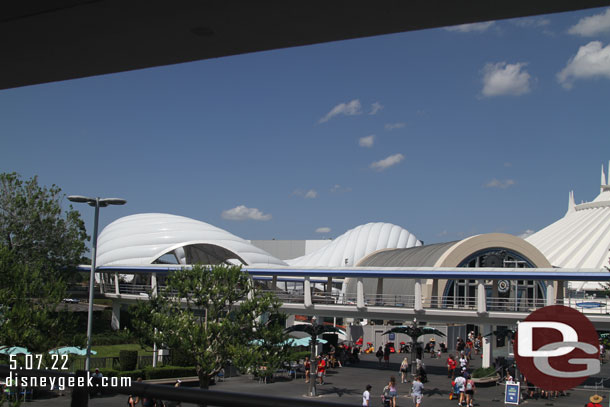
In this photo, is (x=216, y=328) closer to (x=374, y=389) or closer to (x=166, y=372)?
(x=166, y=372)

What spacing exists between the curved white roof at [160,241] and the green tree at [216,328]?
26.3 metres

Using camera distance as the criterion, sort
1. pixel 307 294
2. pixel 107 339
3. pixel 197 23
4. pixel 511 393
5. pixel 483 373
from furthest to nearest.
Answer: pixel 107 339 < pixel 307 294 < pixel 483 373 < pixel 511 393 < pixel 197 23

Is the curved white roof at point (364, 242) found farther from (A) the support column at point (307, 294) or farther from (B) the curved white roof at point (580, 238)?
(A) the support column at point (307, 294)

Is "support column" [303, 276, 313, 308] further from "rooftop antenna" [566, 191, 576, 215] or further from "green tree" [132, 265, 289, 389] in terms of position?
"rooftop antenna" [566, 191, 576, 215]

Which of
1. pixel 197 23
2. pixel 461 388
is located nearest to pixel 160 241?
pixel 461 388

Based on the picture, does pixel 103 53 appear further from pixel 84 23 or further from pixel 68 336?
pixel 68 336

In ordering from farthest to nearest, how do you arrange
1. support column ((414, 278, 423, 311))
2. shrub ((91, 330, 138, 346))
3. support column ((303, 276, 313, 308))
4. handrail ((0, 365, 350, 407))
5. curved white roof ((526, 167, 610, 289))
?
curved white roof ((526, 167, 610, 289)), shrub ((91, 330, 138, 346)), support column ((303, 276, 313, 308)), support column ((414, 278, 423, 311)), handrail ((0, 365, 350, 407))

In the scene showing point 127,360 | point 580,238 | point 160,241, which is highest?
point 580,238

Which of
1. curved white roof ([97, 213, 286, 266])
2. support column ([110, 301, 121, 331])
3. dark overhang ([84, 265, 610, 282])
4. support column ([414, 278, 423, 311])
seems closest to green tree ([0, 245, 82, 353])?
dark overhang ([84, 265, 610, 282])

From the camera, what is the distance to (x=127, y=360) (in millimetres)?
29062

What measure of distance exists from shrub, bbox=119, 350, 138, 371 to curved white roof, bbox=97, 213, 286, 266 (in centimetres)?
2002

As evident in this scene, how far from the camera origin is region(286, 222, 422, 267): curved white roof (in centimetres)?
6925

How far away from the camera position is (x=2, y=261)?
22672 millimetres

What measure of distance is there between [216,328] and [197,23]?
19.5m
